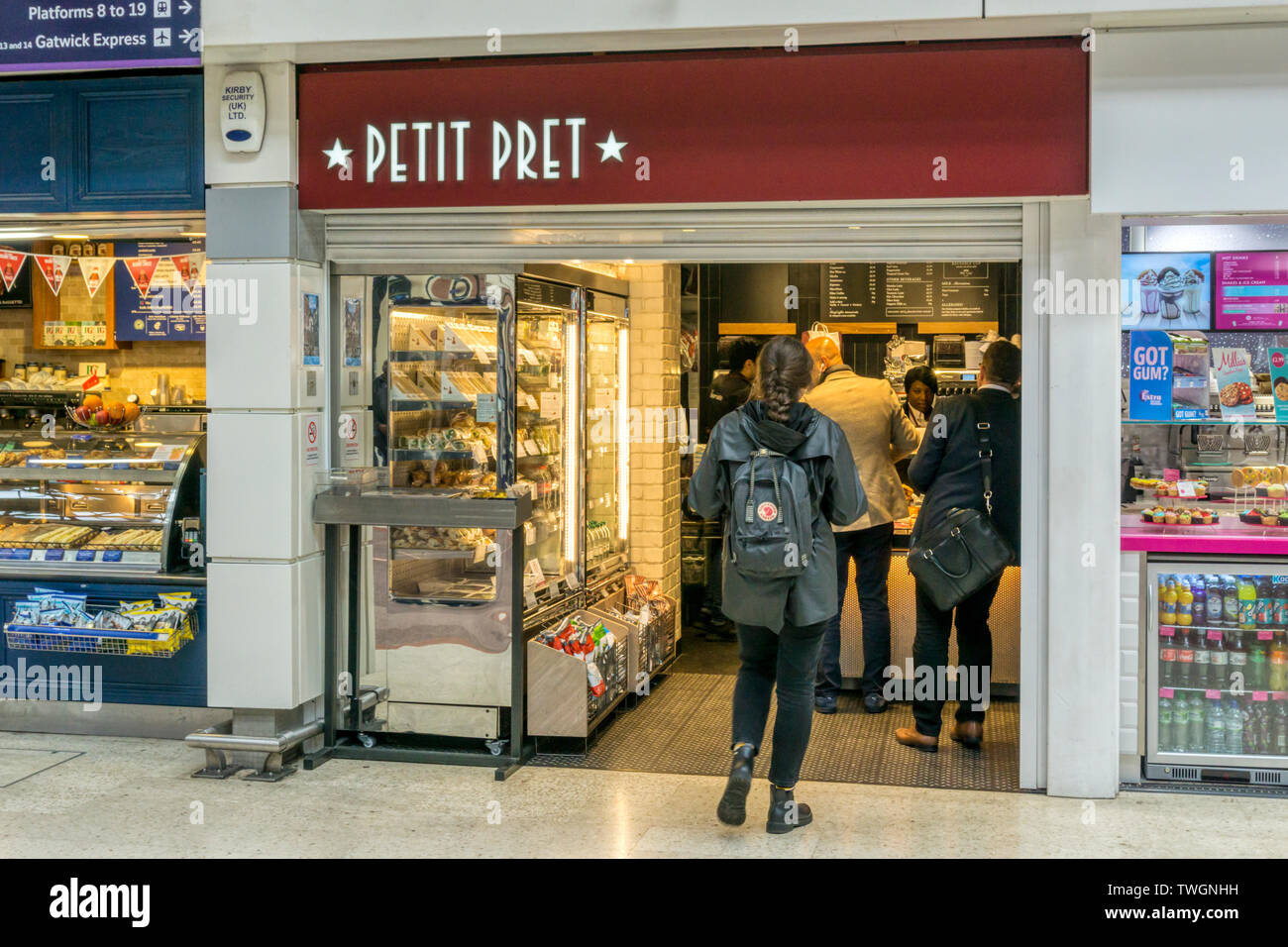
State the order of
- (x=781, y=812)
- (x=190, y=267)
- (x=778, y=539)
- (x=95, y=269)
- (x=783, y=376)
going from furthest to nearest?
(x=190, y=267), (x=95, y=269), (x=781, y=812), (x=783, y=376), (x=778, y=539)

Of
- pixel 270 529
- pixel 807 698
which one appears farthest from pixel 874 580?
pixel 270 529

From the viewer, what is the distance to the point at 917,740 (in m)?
6.02

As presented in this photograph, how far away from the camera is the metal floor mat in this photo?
5617mm

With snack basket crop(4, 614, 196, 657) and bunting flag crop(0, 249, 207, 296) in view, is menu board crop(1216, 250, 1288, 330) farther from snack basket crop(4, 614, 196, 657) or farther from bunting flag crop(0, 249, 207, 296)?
snack basket crop(4, 614, 196, 657)

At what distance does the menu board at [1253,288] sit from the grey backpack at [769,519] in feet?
10.9

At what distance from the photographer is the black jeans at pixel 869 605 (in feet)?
22.0

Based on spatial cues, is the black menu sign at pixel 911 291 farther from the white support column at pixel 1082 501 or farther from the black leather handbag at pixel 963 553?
the white support column at pixel 1082 501

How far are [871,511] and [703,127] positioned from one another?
233 cm

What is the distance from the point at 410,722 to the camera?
589 cm

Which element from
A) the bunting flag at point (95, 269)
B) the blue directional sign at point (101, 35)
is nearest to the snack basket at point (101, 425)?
the bunting flag at point (95, 269)

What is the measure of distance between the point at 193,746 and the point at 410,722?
3.24ft

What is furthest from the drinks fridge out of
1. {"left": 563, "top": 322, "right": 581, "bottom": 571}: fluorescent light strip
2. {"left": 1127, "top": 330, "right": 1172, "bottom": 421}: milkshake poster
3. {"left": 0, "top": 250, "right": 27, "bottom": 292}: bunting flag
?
{"left": 0, "top": 250, "right": 27, "bottom": 292}: bunting flag

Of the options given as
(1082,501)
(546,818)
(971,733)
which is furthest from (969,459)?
(546,818)

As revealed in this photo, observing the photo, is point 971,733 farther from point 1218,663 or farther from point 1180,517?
point 1180,517
